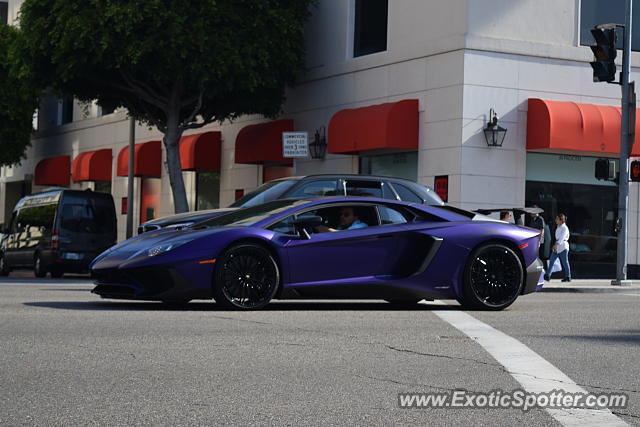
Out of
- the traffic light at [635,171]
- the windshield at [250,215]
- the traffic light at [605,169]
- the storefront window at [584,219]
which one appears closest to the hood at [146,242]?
the windshield at [250,215]

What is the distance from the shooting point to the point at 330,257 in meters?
11.3

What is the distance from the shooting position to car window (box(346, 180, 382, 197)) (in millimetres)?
15836

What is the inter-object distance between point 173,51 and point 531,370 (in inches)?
823

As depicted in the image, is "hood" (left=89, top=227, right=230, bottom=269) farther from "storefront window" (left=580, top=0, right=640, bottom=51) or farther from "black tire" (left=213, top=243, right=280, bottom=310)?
"storefront window" (left=580, top=0, right=640, bottom=51)

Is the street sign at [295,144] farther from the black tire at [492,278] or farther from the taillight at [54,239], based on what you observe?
the black tire at [492,278]

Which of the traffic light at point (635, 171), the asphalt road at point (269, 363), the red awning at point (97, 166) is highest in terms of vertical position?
the red awning at point (97, 166)

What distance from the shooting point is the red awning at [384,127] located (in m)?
25.8

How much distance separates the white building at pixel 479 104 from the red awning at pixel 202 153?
218 inches

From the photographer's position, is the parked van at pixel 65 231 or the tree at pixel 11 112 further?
the tree at pixel 11 112

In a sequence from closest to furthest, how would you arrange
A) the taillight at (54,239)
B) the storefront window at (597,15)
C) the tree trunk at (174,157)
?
the taillight at (54,239) → the storefront window at (597,15) → the tree trunk at (174,157)

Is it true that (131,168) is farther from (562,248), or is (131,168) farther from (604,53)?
(604,53)

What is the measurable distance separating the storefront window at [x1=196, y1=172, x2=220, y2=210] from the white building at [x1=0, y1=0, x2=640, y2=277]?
6.18m

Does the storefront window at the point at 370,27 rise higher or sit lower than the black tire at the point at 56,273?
higher

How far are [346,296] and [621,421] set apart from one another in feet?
19.6
